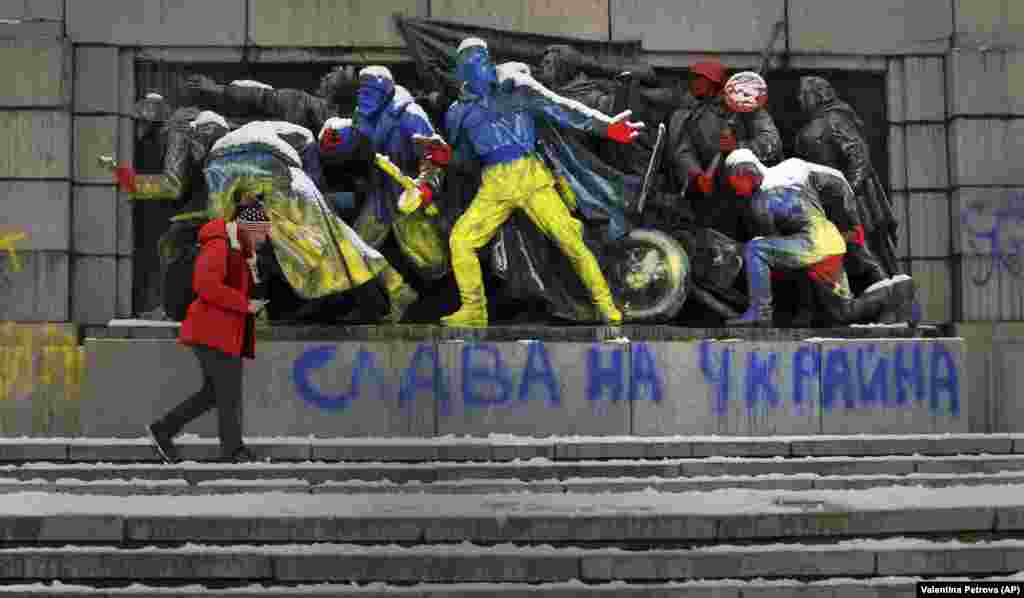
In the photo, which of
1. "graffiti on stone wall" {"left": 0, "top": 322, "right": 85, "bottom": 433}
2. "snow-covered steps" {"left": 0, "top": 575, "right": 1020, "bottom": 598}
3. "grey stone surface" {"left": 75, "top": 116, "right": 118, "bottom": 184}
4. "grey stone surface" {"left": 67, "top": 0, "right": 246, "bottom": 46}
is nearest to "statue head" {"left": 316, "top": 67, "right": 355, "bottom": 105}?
"grey stone surface" {"left": 67, "top": 0, "right": 246, "bottom": 46}

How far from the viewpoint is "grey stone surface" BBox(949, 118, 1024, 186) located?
12102 mm

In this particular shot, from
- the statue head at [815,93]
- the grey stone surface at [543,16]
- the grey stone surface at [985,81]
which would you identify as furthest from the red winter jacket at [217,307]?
the grey stone surface at [985,81]

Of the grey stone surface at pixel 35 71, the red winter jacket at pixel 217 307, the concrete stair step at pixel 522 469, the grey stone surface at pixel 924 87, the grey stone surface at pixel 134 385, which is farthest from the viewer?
the grey stone surface at pixel 924 87

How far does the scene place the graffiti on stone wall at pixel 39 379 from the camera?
11.1 meters

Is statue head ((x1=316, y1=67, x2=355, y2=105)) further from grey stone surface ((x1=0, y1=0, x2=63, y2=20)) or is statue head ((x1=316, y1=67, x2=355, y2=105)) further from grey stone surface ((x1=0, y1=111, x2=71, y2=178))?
grey stone surface ((x1=0, y1=0, x2=63, y2=20))

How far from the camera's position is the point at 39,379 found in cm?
1112

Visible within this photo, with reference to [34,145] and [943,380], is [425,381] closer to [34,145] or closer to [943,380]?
[34,145]

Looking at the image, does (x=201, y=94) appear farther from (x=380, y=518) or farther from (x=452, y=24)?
(x=380, y=518)

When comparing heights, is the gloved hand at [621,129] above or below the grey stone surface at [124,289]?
above

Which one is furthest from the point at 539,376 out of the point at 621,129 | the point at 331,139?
the point at 331,139

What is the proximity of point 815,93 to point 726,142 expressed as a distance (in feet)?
3.57

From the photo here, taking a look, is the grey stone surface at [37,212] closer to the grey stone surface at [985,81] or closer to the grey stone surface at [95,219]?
the grey stone surface at [95,219]

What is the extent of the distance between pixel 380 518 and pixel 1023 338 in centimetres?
725

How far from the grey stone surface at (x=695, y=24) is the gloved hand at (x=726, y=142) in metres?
1.00
